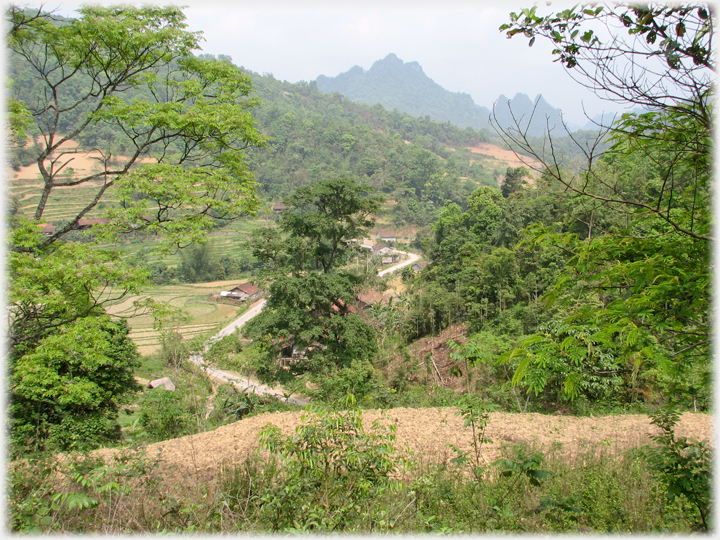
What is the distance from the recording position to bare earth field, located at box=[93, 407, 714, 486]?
4.57m

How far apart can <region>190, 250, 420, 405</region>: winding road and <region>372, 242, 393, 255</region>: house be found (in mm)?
1034

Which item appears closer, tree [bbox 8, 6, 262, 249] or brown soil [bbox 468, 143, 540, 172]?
tree [bbox 8, 6, 262, 249]

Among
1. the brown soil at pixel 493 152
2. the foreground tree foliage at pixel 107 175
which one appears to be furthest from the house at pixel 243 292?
the brown soil at pixel 493 152

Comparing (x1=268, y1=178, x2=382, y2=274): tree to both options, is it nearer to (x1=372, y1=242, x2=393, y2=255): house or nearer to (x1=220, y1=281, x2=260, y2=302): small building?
(x1=220, y1=281, x2=260, y2=302): small building

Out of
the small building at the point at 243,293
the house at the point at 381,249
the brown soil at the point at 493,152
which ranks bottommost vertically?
the small building at the point at 243,293

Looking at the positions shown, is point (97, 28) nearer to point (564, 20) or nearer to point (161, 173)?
point (161, 173)

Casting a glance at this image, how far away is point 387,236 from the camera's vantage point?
52156 mm

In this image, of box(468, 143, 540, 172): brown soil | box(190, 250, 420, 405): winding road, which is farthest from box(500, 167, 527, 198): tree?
box(468, 143, 540, 172): brown soil

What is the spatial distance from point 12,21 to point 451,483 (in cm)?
578

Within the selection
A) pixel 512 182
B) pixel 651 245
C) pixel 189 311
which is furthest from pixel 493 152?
pixel 651 245

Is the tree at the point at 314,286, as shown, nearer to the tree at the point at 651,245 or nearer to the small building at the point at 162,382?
the small building at the point at 162,382

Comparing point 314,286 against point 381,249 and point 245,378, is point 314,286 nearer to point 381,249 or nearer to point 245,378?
point 245,378

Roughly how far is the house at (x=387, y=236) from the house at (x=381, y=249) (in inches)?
98.8

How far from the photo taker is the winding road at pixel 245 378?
12.4 meters
